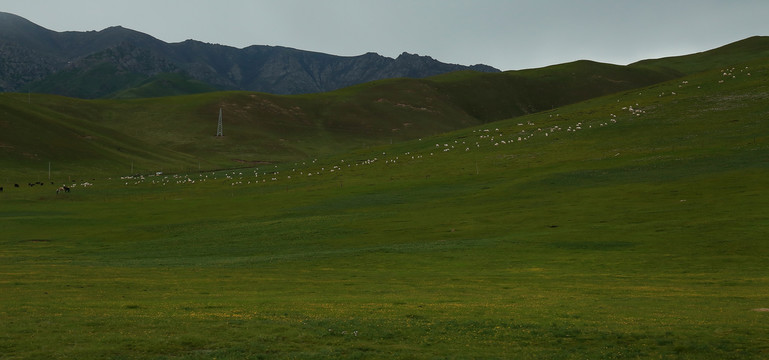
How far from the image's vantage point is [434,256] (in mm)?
46969

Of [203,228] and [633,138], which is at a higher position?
[633,138]

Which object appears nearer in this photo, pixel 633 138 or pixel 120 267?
pixel 120 267

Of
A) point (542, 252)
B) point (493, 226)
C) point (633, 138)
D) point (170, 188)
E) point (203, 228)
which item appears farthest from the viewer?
point (170, 188)

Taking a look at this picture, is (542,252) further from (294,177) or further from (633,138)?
(294,177)

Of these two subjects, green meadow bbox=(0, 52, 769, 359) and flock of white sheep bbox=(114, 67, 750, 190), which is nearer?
green meadow bbox=(0, 52, 769, 359)

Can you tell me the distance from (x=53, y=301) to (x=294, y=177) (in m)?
92.5

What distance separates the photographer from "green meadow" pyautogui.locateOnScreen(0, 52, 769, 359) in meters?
20.8

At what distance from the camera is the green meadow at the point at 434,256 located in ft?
68.1

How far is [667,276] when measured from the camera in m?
37.0

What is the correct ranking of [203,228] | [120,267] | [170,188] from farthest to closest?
1. [170,188]
2. [203,228]
3. [120,267]

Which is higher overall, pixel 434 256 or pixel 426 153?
pixel 426 153

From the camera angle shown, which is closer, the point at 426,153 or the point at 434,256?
the point at 434,256

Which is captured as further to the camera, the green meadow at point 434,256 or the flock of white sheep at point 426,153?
the flock of white sheep at point 426,153

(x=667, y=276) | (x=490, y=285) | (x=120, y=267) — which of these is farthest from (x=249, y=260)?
(x=667, y=276)
